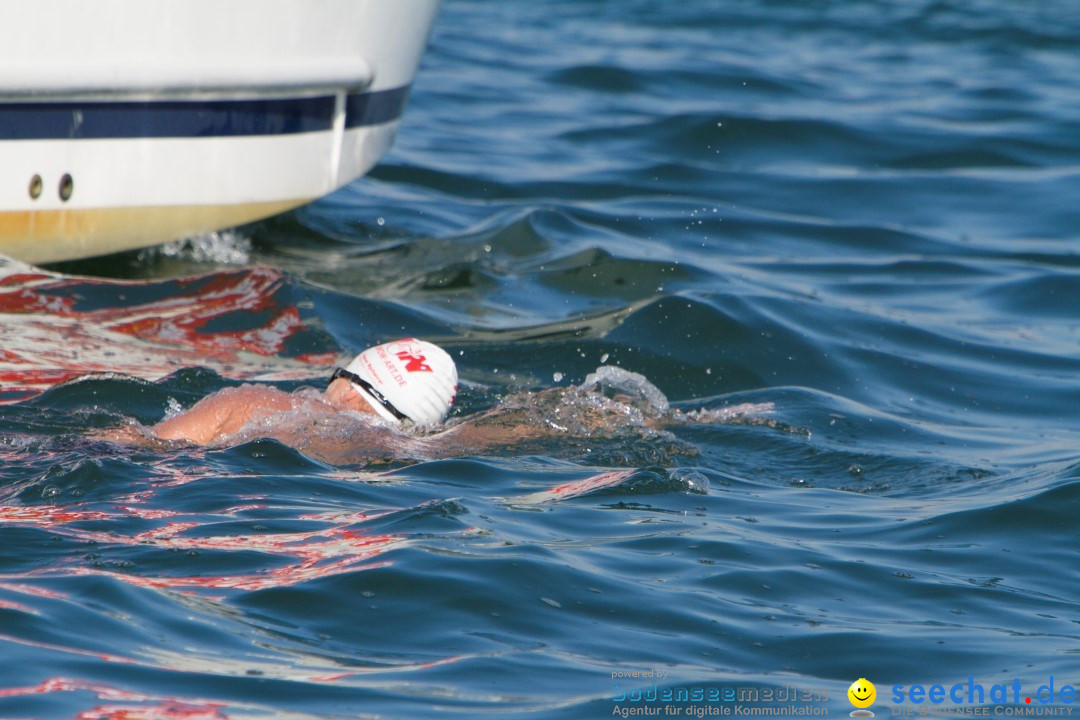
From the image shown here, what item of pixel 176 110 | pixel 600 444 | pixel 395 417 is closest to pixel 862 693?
pixel 600 444

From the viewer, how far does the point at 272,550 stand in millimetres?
4867

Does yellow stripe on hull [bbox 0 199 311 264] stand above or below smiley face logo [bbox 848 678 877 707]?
below

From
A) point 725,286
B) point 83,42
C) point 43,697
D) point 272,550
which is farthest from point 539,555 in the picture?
point 725,286

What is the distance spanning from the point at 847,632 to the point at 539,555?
Result: 1.03 meters

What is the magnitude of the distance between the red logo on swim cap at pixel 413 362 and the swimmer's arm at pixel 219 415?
55cm

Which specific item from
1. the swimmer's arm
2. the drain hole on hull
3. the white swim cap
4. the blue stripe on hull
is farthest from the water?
the blue stripe on hull

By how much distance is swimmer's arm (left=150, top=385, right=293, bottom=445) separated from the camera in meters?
5.94

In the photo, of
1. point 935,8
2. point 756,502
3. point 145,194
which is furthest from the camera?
point 935,8

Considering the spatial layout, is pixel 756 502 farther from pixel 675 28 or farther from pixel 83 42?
pixel 675 28

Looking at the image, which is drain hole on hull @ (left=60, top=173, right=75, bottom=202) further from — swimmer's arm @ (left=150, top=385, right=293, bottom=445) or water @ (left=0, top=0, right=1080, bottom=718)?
swimmer's arm @ (left=150, top=385, right=293, bottom=445)

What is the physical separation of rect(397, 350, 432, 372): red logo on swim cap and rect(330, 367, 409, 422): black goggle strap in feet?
0.54

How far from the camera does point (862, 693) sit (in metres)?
4.18

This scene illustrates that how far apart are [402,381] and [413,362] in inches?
4.0

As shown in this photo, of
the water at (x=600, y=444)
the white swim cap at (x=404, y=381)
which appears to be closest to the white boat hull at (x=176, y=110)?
the water at (x=600, y=444)
